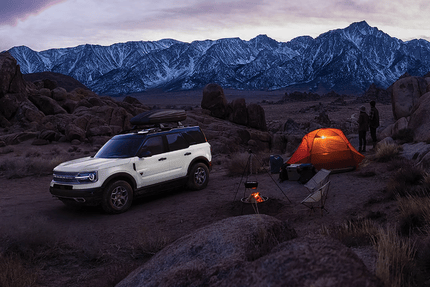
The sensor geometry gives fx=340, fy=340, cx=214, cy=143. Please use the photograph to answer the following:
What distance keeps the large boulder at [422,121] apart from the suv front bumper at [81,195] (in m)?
12.0

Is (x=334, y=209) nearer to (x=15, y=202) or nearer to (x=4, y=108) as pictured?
(x=15, y=202)

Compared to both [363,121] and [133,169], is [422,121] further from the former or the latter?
[133,169]

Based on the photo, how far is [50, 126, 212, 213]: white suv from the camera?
7.99m

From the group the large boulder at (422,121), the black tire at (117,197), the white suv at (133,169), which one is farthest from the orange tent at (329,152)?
the black tire at (117,197)

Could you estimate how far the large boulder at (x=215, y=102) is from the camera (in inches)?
1172

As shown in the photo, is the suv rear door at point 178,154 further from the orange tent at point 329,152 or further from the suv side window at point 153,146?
the orange tent at point 329,152

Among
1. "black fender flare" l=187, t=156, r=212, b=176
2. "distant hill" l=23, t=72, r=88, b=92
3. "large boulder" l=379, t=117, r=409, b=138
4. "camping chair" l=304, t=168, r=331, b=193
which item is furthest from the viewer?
"distant hill" l=23, t=72, r=88, b=92

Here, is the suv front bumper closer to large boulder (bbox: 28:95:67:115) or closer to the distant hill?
large boulder (bbox: 28:95:67:115)

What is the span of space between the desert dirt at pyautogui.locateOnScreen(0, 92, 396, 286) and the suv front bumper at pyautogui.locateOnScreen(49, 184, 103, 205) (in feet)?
1.56

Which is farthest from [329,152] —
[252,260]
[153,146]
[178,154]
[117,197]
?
[252,260]

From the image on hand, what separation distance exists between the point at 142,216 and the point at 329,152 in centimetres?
724

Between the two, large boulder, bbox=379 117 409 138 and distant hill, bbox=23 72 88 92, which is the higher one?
distant hill, bbox=23 72 88 92

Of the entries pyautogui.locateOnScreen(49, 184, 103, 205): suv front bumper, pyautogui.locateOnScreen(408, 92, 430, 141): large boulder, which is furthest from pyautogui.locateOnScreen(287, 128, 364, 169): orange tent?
pyautogui.locateOnScreen(49, 184, 103, 205): suv front bumper

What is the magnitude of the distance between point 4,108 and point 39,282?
86.7 feet
